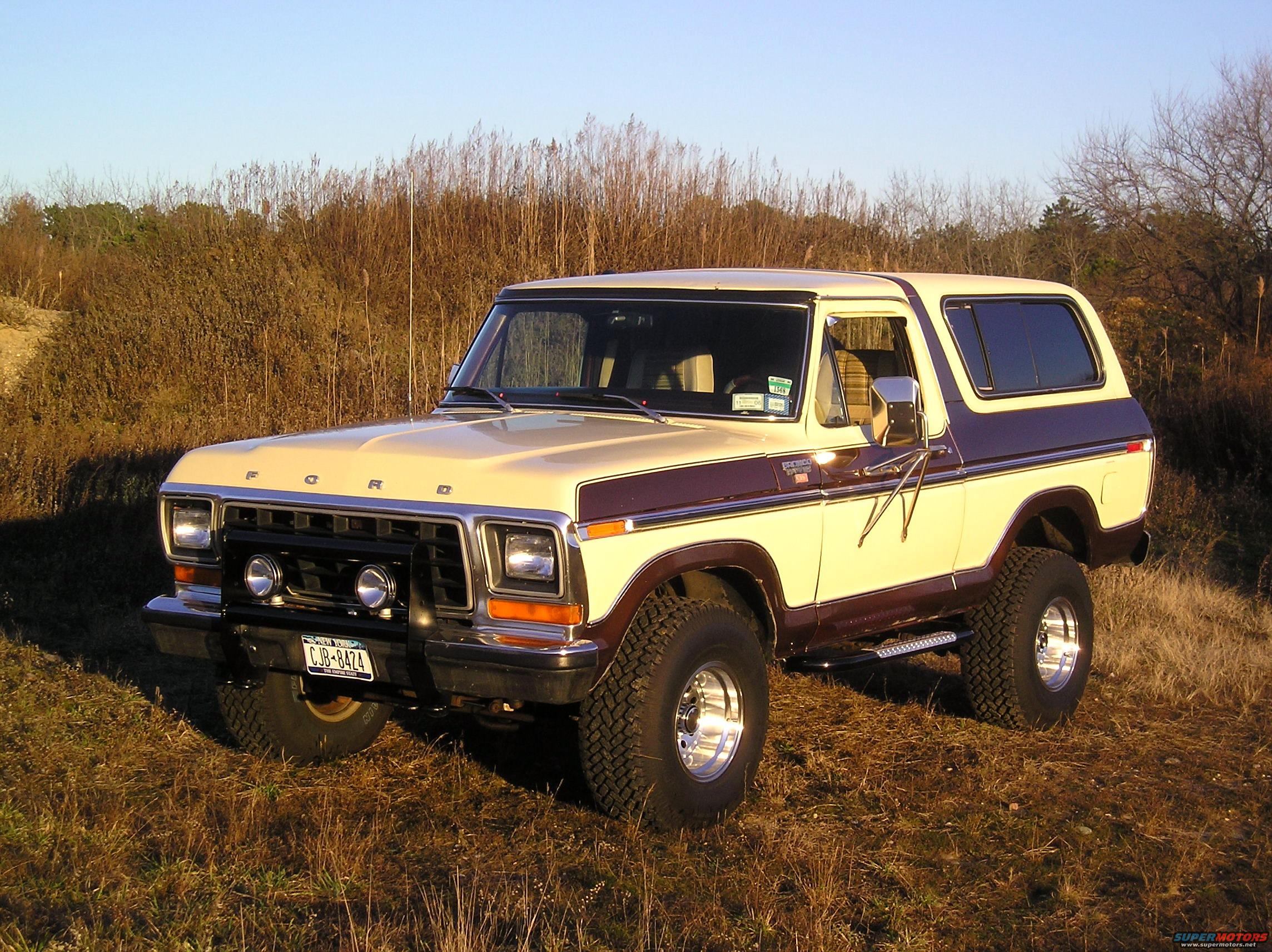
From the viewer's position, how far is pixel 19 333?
15.1 metres

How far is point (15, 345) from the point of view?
14.7 meters

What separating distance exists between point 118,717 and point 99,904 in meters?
2.09

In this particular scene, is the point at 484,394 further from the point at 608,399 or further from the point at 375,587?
the point at 375,587

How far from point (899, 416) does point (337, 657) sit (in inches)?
92.4

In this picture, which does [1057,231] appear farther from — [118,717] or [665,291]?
[118,717]

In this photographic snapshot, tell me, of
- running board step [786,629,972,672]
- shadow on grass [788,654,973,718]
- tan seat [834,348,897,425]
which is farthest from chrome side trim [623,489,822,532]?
shadow on grass [788,654,973,718]

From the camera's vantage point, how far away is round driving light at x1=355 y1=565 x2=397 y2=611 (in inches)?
171

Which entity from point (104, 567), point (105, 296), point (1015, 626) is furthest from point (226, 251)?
point (1015, 626)

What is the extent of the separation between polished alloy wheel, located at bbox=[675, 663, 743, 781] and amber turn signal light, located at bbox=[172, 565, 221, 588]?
1.75 metres

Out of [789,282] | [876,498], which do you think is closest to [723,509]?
[876,498]

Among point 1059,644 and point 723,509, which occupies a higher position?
point 723,509

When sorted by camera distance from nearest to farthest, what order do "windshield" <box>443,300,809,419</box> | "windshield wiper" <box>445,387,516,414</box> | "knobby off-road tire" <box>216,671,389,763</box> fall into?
"knobby off-road tire" <box>216,671,389,763</box>
"windshield" <box>443,300,809,419</box>
"windshield wiper" <box>445,387,516,414</box>
